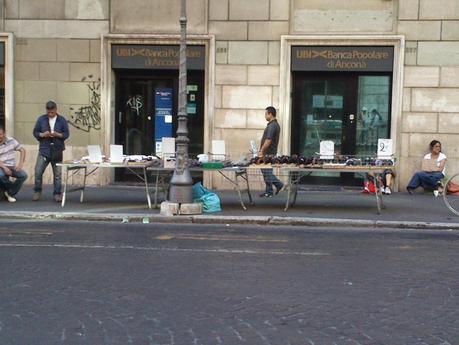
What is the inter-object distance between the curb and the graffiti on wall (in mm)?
4696

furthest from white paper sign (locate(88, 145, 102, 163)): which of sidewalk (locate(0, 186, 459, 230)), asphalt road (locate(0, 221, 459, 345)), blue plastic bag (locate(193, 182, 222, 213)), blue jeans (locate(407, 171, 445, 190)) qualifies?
blue jeans (locate(407, 171, 445, 190))

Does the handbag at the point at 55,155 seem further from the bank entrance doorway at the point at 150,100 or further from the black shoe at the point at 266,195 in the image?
the black shoe at the point at 266,195

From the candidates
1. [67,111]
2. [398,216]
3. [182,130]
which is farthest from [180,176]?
[67,111]

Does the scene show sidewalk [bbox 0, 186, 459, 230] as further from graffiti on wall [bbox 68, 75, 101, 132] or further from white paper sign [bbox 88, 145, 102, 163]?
graffiti on wall [bbox 68, 75, 101, 132]

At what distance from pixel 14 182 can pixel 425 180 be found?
8.95m

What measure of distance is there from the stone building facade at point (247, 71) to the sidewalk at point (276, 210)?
5.45 ft

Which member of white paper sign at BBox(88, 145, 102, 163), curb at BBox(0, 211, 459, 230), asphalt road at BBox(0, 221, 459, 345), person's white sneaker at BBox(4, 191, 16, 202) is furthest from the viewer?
person's white sneaker at BBox(4, 191, 16, 202)

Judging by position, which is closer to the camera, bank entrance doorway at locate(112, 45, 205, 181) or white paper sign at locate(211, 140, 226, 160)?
white paper sign at locate(211, 140, 226, 160)

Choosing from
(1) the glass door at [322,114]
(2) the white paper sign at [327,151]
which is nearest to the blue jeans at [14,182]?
(2) the white paper sign at [327,151]

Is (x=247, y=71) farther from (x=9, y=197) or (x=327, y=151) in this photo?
(x=9, y=197)

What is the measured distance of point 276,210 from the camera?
37.1ft

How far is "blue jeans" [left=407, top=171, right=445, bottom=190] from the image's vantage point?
45.0ft

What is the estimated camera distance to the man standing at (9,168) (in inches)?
470

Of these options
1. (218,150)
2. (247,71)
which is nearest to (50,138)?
(218,150)
